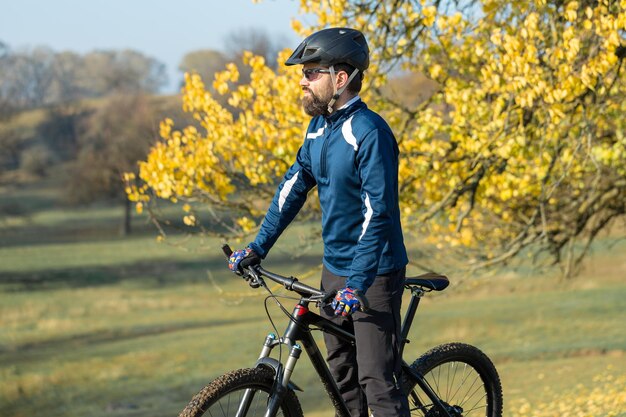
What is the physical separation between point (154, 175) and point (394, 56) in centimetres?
325

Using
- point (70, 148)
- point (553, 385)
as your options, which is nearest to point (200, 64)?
point (70, 148)

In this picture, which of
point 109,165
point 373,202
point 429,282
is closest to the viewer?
point 373,202

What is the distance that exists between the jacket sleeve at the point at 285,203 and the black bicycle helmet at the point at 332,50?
1.78 feet

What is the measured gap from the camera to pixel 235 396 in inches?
155

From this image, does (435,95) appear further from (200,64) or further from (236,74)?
(200,64)

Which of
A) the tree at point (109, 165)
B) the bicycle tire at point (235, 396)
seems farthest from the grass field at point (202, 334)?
the tree at point (109, 165)

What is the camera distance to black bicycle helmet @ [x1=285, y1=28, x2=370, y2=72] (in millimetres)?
3977

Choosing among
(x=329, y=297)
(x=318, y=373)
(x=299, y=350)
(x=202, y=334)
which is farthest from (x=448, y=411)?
(x=202, y=334)

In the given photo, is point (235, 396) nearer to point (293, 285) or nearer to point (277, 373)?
point (277, 373)

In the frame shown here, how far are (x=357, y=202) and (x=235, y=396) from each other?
1.00 metres

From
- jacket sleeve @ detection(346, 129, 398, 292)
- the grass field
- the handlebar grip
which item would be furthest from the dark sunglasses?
the grass field

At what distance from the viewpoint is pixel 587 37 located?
32.7ft

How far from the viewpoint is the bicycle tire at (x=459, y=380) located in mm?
4719

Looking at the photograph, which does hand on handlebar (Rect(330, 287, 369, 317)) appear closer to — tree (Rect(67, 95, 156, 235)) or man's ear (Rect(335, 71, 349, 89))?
man's ear (Rect(335, 71, 349, 89))
